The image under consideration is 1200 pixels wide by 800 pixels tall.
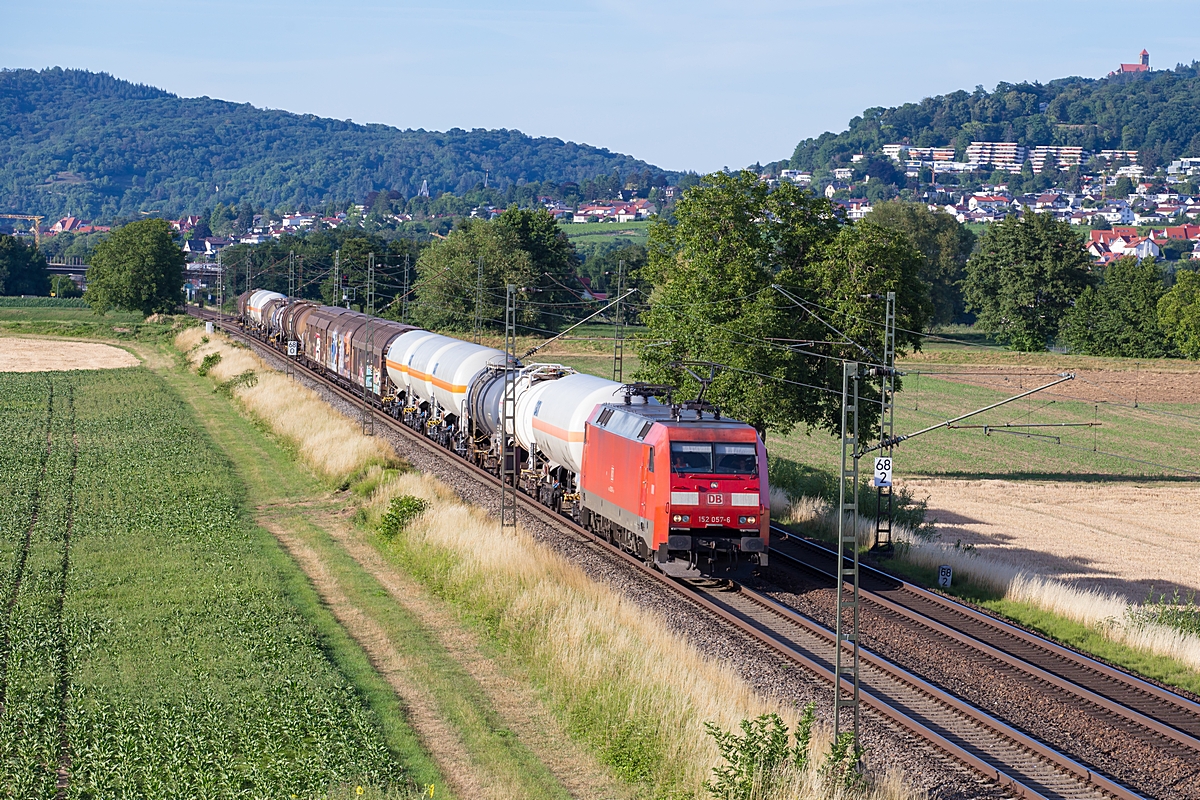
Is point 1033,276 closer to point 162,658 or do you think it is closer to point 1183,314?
point 1183,314

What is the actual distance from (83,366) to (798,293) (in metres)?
62.0

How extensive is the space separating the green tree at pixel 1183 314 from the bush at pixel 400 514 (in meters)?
92.3

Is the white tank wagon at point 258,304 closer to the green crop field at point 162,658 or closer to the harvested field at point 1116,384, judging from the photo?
the harvested field at point 1116,384

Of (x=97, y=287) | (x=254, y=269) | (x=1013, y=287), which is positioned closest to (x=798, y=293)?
(x=1013, y=287)

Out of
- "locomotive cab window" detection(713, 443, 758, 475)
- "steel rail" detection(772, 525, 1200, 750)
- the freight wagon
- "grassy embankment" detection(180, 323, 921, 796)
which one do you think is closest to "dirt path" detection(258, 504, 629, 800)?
"grassy embankment" detection(180, 323, 921, 796)

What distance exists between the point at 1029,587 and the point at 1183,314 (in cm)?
8952

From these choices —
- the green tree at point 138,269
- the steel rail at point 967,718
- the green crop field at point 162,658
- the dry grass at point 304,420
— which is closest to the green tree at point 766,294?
the dry grass at point 304,420

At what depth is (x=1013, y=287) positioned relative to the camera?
118000 millimetres

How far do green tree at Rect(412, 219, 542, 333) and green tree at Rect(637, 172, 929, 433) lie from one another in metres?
63.7

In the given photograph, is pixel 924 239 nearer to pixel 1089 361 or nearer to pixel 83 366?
pixel 1089 361

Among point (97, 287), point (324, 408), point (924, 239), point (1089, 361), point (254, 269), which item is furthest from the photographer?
point (254, 269)

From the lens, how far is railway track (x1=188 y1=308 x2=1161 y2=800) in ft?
53.1

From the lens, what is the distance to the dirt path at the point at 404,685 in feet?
49.8

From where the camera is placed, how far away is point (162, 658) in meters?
19.9
